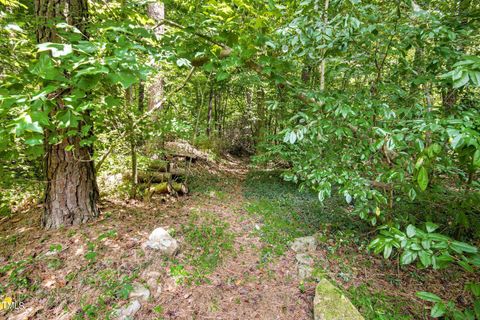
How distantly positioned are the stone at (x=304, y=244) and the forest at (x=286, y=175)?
0.10 feet

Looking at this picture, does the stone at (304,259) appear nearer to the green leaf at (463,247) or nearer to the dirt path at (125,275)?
the dirt path at (125,275)

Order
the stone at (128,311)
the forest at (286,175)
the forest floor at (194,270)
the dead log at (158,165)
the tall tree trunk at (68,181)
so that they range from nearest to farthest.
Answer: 1. the forest at (286,175)
2. the stone at (128,311)
3. the forest floor at (194,270)
4. the tall tree trunk at (68,181)
5. the dead log at (158,165)

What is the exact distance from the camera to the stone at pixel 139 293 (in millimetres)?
2206

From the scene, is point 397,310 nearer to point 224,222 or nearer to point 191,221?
point 224,222

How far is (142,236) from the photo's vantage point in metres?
2.99

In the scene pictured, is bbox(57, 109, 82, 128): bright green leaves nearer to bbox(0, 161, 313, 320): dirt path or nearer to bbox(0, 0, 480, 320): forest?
bbox(0, 0, 480, 320): forest

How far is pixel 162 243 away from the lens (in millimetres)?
2807

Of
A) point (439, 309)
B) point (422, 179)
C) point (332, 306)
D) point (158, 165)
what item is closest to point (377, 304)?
point (332, 306)

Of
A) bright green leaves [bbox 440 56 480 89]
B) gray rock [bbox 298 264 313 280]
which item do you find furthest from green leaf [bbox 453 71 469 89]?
gray rock [bbox 298 264 313 280]

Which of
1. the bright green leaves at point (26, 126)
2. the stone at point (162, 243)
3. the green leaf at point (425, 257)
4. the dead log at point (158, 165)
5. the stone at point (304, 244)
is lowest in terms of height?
the stone at point (304, 244)

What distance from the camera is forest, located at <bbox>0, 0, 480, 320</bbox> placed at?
1.20 metres

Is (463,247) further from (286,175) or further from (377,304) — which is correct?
(286,175)

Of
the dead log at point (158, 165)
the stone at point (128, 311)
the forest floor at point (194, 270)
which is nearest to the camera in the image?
the stone at point (128, 311)

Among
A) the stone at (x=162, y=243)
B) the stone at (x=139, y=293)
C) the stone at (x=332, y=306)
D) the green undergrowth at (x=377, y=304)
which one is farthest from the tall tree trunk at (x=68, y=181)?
the green undergrowth at (x=377, y=304)
